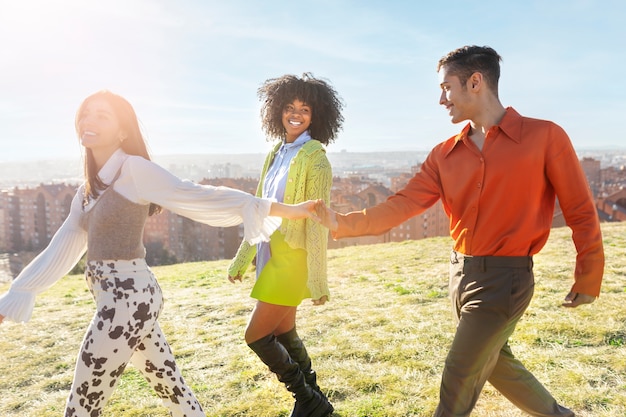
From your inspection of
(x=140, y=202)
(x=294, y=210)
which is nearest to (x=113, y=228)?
(x=140, y=202)

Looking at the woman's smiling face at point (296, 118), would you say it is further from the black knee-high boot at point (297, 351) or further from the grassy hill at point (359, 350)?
the grassy hill at point (359, 350)

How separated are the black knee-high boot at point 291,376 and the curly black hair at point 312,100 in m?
1.47

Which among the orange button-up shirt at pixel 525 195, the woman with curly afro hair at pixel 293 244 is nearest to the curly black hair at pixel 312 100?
the woman with curly afro hair at pixel 293 244

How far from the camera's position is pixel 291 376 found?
374 cm

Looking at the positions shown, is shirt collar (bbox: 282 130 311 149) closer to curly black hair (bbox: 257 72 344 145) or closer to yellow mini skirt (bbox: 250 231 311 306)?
curly black hair (bbox: 257 72 344 145)

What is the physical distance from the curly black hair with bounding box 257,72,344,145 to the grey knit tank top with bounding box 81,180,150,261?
1.53 m

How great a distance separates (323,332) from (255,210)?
3995mm

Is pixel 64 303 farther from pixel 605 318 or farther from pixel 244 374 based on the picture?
pixel 605 318

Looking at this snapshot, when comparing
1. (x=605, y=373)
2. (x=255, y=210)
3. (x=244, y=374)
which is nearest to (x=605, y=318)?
(x=605, y=373)

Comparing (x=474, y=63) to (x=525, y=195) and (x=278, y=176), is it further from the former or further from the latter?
(x=278, y=176)

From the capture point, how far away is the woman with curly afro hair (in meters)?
3.51

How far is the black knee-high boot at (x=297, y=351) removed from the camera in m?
3.84

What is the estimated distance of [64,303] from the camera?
10.2 metres

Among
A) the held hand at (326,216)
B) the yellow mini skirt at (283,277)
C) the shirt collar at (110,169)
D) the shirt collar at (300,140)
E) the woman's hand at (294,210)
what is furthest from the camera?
the shirt collar at (300,140)
